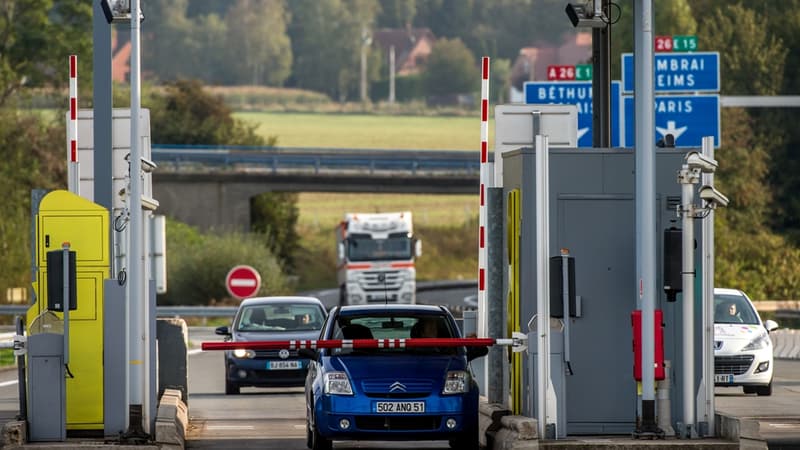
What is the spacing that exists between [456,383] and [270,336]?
10.6 metres

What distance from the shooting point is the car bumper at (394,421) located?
16719 mm

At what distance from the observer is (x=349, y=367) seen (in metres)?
17.1

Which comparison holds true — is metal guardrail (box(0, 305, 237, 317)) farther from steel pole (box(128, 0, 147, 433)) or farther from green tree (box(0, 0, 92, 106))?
green tree (box(0, 0, 92, 106))

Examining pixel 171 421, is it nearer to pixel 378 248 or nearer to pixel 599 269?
pixel 599 269

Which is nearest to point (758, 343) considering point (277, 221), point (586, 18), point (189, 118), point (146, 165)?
point (586, 18)

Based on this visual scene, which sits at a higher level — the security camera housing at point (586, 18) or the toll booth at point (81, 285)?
the security camera housing at point (586, 18)

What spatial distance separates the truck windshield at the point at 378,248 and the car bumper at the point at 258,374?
3797cm

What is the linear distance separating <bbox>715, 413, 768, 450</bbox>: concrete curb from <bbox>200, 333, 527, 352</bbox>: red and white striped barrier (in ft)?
Answer: 6.12

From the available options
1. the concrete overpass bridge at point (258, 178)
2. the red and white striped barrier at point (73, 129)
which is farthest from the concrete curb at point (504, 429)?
the concrete overpass bridge at point (258, 178)

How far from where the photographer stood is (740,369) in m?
26.0

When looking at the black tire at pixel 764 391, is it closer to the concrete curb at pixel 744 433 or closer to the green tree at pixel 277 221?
the concrete curb at pixel 744 433

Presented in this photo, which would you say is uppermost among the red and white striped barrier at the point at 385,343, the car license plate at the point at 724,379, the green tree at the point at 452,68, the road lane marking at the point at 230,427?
the green tree at the point at 452,68

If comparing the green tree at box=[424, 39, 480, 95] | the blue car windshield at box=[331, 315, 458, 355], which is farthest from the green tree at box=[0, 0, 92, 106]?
the green tree at box=[424, 39, 480, 95]

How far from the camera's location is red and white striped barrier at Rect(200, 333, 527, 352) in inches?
655
